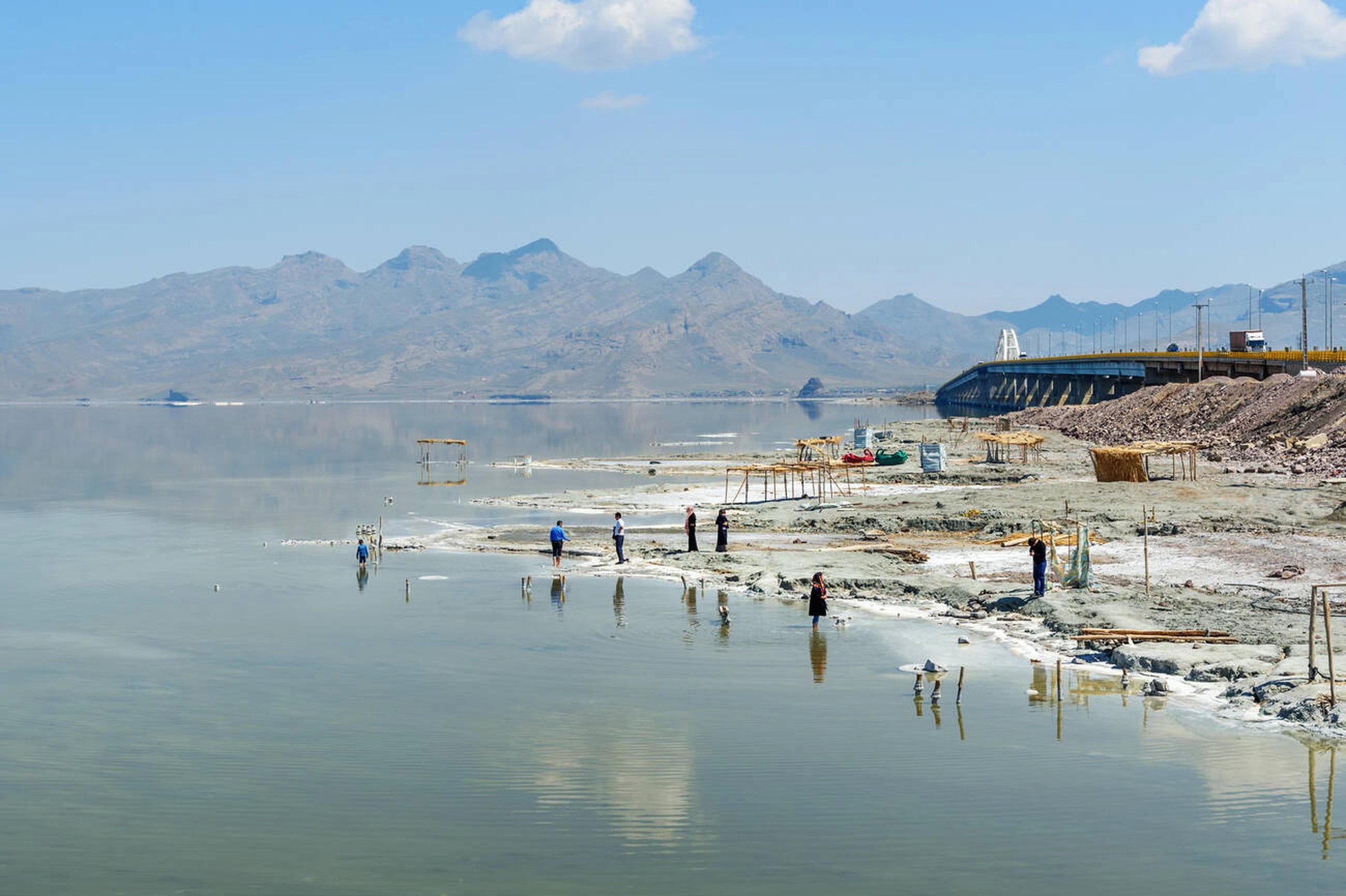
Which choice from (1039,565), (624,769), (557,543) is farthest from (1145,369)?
(624,769)

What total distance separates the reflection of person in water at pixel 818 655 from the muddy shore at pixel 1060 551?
3.72 meters

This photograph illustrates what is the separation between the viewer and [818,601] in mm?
33406

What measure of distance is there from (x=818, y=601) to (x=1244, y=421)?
68300mm

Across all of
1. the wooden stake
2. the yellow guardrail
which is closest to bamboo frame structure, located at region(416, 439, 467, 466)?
the wooden stake

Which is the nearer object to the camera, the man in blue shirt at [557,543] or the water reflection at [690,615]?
the water reflection at [690,615]

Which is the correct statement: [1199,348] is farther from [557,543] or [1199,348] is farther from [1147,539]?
[557,543]

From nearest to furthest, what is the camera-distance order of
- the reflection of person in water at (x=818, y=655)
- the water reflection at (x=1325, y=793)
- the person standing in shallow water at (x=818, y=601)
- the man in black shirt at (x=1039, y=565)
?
the water reflection at (x=1325, y=793)
the reflection of person in water at (x=818, y=655)
the person standing in shallow water at (x=818, y=601)
the man in black shirt at (x=1039, y=565)

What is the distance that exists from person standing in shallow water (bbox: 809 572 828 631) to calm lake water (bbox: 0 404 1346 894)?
73 centimetres

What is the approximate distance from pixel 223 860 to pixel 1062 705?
1528 centimetres

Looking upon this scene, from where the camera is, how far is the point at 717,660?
30.7 meters

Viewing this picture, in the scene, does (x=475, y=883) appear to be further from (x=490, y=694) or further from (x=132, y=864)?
(x=490, y=694)

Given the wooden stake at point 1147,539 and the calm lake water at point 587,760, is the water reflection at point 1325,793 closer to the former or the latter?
the calm lake water at point 587,760

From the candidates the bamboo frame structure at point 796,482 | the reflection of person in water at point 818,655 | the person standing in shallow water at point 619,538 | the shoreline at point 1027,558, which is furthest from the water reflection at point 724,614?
the bamboo frame structure at point 796,482

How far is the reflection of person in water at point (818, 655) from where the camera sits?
29.3m
